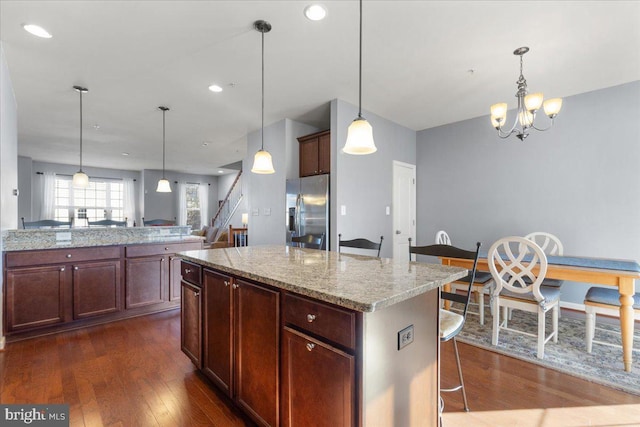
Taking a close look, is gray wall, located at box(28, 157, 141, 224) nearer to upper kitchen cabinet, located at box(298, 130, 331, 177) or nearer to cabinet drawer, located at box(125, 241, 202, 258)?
cabinet drawer, located at box(125, 241, 202, 258)

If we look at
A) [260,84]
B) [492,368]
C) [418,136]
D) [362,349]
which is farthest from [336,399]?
[418,136]

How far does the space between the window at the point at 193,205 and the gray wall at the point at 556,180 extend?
27.7 ft

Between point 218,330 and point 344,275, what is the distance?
0.97 meters

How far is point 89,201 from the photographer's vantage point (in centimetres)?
879

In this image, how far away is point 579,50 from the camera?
2.68 m

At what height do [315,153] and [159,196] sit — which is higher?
[315,153]

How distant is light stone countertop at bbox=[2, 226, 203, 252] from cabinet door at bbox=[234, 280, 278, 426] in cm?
246

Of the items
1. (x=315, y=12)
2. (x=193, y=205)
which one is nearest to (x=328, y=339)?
(x=315, y=12)

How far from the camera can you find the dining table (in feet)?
7.38

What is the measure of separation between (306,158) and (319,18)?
2267 mm

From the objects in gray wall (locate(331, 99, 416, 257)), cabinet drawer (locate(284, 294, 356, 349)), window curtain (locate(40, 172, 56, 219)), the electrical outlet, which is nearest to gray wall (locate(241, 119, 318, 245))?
gray wall (locate(331, 99, 416, 257))

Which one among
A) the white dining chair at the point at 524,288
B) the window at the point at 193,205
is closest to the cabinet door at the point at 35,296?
the white dining chair at the point at 524,288

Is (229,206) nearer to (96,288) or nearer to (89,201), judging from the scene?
→ (89,201)

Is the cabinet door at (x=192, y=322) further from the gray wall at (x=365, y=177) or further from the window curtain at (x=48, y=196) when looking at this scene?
the window curtain at (x=48, y=196)
